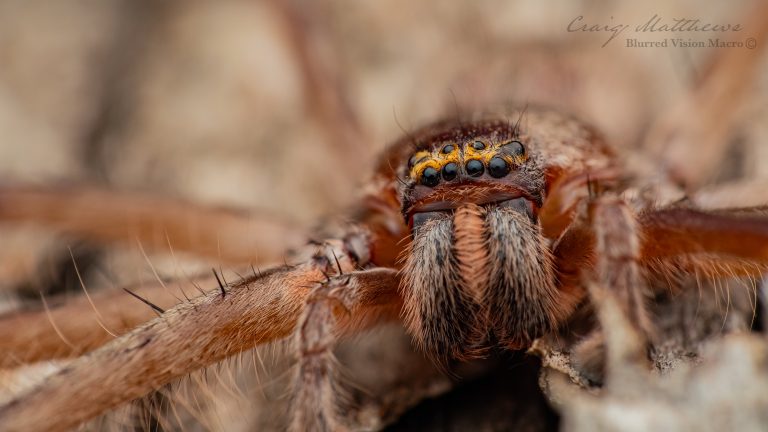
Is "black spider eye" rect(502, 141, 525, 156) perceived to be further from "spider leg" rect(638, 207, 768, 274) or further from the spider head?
"spider leg" rect(638, 207, 768, 274)

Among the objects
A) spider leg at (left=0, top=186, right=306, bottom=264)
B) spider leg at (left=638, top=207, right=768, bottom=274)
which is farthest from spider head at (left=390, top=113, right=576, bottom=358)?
spider leg at (left=0, top=186, right=306, bottom=264)

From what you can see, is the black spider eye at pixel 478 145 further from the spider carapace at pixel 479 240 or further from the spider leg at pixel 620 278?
the spider leg at pixel 620 278

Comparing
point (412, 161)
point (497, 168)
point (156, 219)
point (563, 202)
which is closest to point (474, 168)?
point (497, 168)

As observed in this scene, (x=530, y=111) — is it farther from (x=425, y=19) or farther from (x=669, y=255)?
(x=425, y=19)

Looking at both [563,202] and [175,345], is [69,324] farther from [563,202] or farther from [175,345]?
[563,202]

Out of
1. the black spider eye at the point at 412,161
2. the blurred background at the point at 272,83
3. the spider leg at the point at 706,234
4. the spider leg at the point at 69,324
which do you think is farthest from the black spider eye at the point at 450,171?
the blurred background at the point at 272,83
